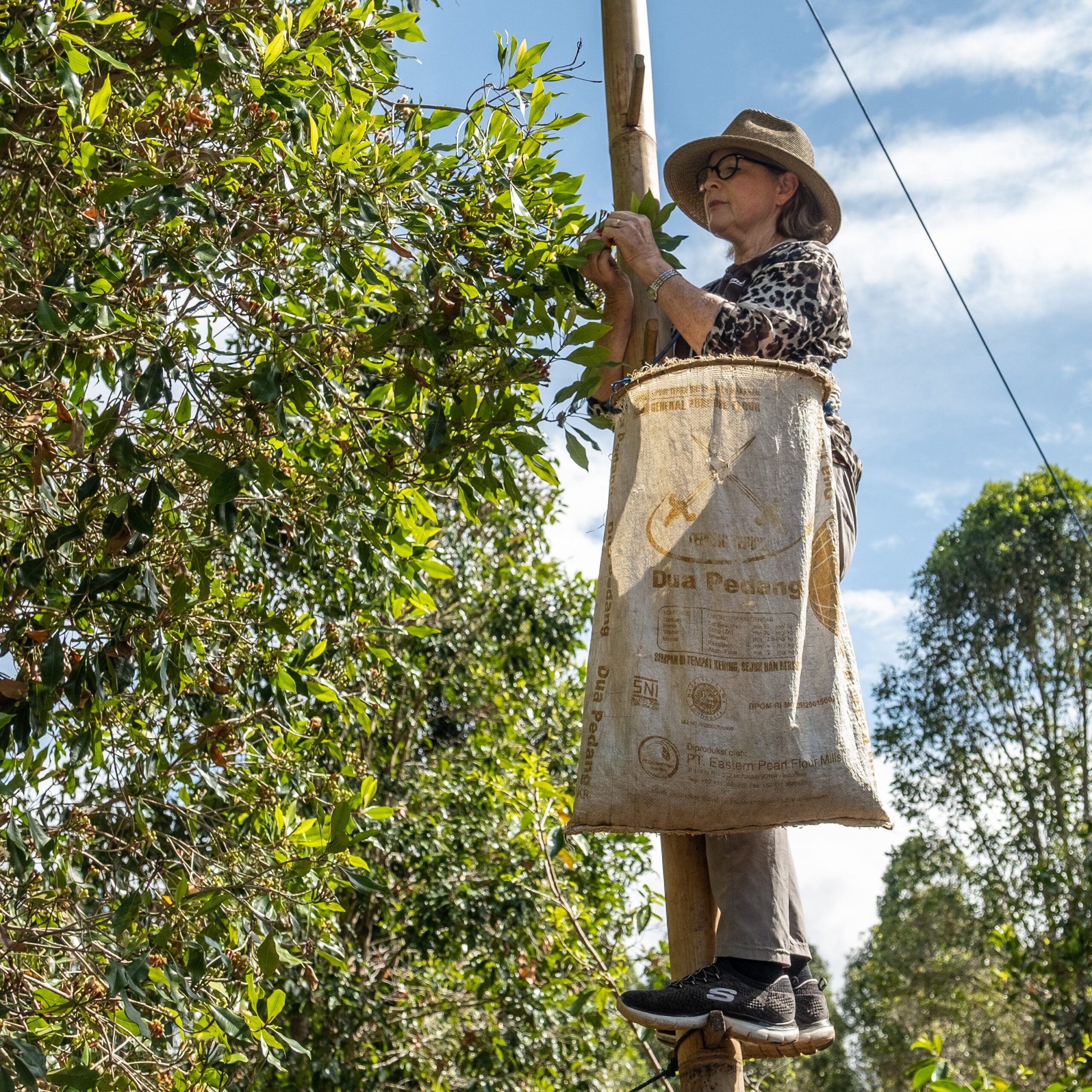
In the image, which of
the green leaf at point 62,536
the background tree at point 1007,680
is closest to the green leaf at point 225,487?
the green leaf at point 62,536

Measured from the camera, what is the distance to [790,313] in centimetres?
268

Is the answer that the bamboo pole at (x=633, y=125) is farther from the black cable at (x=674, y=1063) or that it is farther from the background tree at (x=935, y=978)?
the background tree at (x=935, y=978)

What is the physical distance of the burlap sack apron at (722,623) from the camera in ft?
7.32

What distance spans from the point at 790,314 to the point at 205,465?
1.40 metres

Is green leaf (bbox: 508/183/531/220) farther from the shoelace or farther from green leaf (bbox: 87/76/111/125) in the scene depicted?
the shoelace

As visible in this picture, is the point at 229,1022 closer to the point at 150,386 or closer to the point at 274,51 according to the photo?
the point at 150,386

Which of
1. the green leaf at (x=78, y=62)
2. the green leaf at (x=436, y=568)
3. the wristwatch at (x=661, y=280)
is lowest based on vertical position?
the green leaf at (x=436, y=568)

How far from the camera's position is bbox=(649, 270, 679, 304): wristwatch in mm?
2699

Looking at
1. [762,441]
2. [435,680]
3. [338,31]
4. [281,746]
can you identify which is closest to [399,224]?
[338,31]

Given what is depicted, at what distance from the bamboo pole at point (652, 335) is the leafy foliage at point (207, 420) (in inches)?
8.0

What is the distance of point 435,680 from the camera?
356 inches

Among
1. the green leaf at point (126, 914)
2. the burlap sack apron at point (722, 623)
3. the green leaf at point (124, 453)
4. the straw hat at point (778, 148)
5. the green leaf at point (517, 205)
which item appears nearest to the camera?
the burlap sack apron at point (722, 623)

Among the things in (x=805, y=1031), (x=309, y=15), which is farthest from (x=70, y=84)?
(x=805, y=1031)

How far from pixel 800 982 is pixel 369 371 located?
6.75 feet
